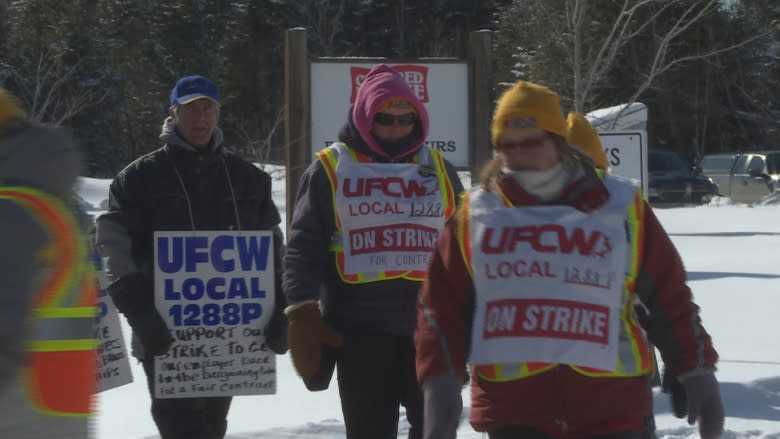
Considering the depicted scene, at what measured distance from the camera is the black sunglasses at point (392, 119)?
4.71 m

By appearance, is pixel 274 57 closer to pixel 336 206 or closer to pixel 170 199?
pixel 170 199

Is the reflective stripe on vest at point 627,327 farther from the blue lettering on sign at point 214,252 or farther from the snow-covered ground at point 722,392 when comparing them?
the blue lettering on sign at point 214,252

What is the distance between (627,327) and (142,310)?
2.18 metres

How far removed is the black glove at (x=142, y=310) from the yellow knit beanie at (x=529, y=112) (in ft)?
6.33

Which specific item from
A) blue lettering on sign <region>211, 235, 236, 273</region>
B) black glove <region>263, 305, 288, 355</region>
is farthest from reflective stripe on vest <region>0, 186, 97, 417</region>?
black glove <region>263, 305, 288, 355</region>

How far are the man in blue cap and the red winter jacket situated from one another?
69.1 inches

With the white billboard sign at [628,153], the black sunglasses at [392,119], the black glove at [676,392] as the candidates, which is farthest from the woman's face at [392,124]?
the white billboard sign at [628,153]

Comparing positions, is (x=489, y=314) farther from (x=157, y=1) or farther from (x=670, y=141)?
(x=157, y=1)

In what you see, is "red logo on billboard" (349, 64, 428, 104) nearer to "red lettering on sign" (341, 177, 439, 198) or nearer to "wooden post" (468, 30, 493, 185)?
"wooden post" (468, 30, 493, 185)

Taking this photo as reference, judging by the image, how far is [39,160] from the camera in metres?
2.38

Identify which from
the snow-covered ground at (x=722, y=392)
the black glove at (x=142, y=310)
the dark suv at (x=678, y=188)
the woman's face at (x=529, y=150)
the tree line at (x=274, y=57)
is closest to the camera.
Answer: the woman's face at (x=529, y=150)

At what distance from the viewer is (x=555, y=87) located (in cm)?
3006

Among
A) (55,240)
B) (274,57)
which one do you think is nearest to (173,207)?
(55,240)

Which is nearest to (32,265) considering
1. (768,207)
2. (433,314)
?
(433,314)
